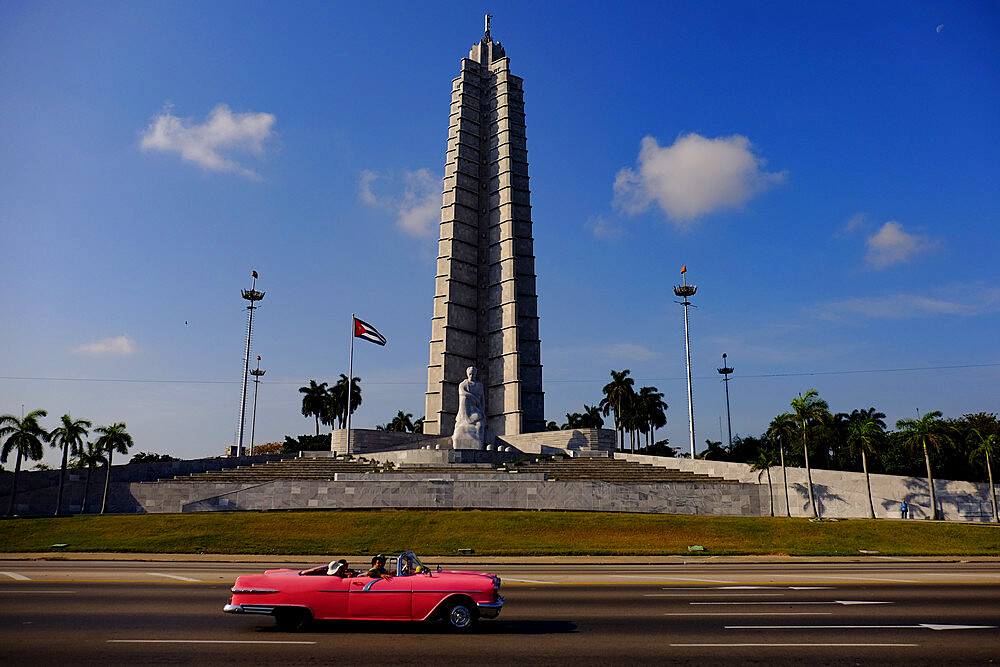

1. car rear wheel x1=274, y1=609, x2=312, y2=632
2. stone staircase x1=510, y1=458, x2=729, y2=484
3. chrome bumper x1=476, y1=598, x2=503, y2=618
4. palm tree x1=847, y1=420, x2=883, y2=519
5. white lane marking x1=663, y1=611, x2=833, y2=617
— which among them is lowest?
white lane marking x1=663, y1=611, x2=833, y2=617

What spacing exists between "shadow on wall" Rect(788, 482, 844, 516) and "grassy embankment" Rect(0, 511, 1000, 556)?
6.76m

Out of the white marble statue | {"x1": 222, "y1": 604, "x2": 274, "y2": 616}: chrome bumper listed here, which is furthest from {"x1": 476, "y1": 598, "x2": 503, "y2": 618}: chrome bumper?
the white marble statue

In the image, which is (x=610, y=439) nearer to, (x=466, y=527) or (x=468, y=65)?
(x=466, y=527)

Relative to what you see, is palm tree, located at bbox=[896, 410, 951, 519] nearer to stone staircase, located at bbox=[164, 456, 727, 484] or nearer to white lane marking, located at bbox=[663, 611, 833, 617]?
stone staircase, located at bbox=[164, 456, 727, 484]

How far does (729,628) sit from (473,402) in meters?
49.2

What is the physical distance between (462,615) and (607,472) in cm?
4001

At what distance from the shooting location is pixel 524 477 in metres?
44.3

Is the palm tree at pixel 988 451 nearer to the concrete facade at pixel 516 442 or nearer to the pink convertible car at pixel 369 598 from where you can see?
the concrete facade at pixel 516 442

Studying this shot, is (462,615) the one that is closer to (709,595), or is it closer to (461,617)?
(461,617)

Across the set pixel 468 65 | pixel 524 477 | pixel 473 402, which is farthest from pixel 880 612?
pixel 468 65

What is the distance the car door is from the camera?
39.1 feet

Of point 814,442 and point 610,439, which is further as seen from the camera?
point 610,439

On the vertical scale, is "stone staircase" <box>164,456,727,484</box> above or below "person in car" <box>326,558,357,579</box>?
above

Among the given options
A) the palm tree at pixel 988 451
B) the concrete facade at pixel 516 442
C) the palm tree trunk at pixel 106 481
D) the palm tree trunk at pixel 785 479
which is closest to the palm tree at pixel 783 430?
the palm tree trunk at pixel 785 479
